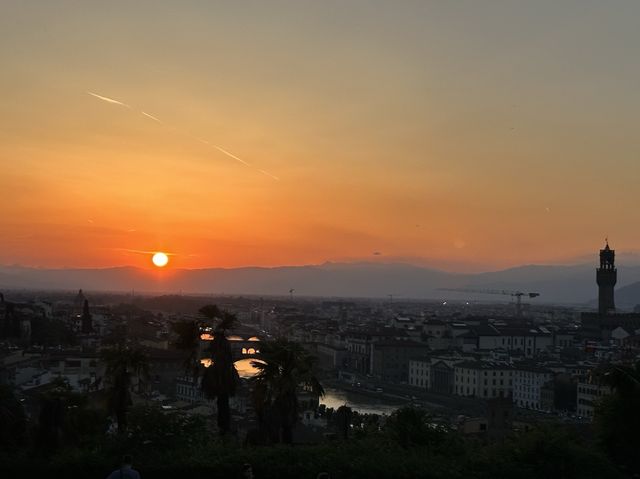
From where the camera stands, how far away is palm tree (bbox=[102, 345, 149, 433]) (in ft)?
56.1

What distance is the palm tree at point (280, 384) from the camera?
52.2 ft

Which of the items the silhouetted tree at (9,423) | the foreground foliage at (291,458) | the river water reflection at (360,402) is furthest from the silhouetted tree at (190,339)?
the river water reflection at (360,402)

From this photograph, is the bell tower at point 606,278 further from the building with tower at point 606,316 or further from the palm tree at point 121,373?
the palm tree at point 121,373

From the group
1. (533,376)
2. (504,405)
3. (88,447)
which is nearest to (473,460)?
(88,447)

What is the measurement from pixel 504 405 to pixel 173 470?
2685 centimetres

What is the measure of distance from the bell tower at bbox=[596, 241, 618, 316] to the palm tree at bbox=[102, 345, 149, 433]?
9962 cm

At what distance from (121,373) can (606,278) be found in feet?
331

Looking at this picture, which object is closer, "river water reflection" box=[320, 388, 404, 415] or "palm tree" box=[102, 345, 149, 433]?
"palm tree" box=[102, 345, 149, 433]

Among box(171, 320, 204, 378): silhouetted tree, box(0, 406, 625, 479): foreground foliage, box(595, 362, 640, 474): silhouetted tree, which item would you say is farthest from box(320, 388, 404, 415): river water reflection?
box(0, 406, 625, 479): foreground foliage

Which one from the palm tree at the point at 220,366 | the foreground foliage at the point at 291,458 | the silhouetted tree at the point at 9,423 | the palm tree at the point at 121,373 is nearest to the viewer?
the foreground foliage at the point at 291,458

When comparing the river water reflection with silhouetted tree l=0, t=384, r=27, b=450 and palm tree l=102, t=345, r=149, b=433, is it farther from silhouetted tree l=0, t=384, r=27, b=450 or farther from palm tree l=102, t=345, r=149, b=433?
palm tree l=102, t=345, r=149, b=433

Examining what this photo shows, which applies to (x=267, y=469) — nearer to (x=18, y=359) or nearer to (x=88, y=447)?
(x=88, y=447)

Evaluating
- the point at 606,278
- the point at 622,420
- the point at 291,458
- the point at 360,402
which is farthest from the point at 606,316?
the point at 291,458

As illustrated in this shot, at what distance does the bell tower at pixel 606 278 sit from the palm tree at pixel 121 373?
99.6 metres
